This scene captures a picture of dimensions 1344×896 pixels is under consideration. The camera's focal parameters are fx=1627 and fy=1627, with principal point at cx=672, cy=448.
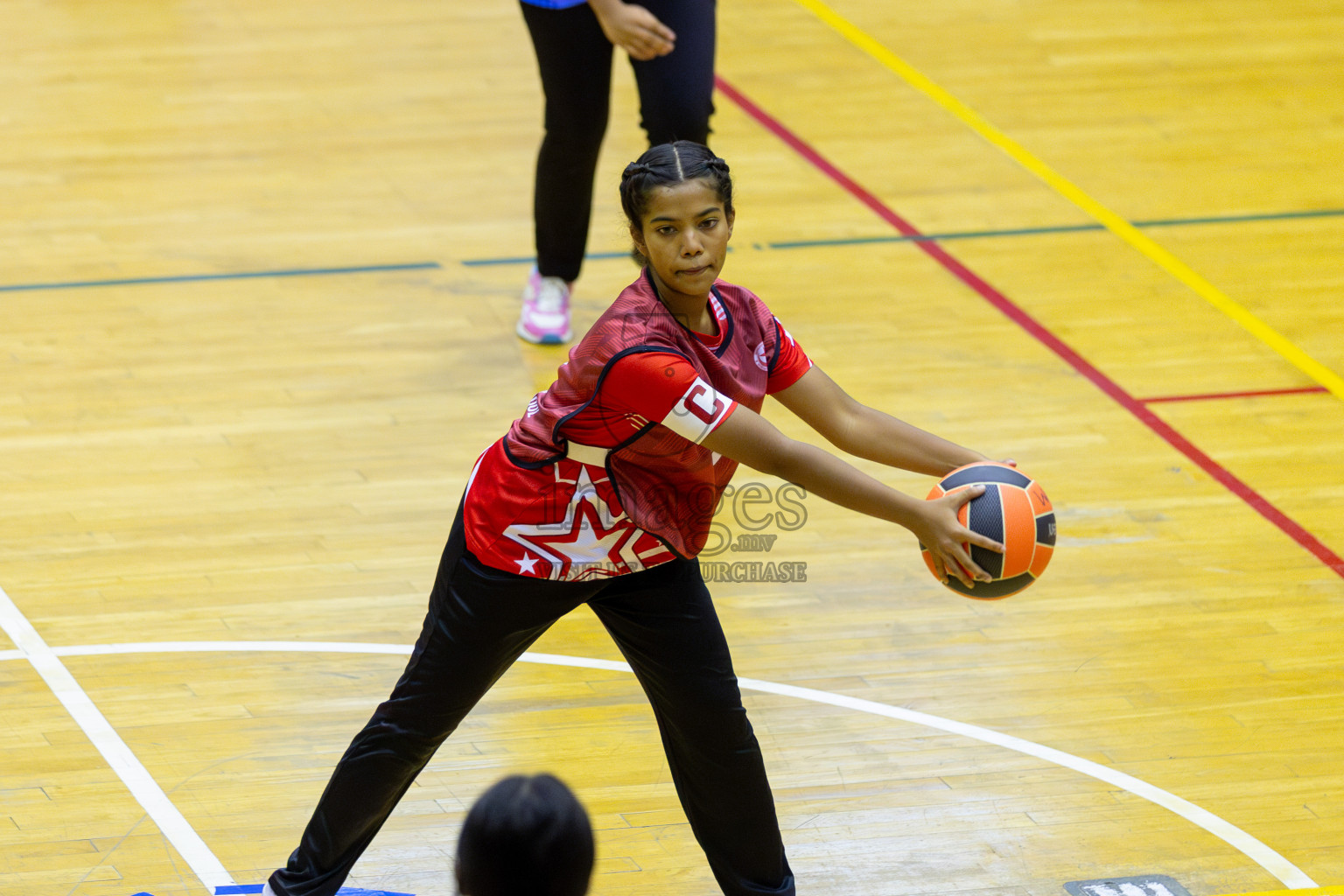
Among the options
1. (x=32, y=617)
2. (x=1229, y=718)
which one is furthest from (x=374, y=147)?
(x=1229, y=718)

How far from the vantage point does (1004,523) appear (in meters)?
2.68

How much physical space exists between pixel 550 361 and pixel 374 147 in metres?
2.09

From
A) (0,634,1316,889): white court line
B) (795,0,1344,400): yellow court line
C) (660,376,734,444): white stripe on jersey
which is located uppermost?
(660,376,734,444): white stripe on jersey

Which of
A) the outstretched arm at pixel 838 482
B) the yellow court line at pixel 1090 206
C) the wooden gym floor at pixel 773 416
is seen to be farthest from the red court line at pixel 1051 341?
the outstretched arm at pixel 838 482

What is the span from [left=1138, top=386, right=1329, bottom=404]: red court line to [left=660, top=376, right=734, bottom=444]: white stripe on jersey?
9.84 feet

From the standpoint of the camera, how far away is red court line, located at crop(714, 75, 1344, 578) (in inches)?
179

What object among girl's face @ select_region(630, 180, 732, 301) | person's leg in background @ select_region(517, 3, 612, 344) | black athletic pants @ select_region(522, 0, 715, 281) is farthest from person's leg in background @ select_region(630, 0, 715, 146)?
girl's face @ select_region(630, 180, 732, 301)

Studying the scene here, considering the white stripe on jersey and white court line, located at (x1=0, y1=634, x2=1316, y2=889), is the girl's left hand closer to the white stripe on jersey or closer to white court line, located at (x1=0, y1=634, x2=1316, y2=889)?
white court line, located at (x1=0, y1=634, x2=1316, y2=889)

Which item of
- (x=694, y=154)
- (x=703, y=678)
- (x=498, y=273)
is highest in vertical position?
(x=694, y=154)

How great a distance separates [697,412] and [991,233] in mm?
4063

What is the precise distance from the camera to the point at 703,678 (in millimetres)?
2736

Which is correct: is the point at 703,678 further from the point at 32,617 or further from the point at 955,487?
the point at 32,617

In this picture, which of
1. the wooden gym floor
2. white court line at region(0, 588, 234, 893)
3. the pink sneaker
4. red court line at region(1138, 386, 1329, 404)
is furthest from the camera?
the pink sneaker

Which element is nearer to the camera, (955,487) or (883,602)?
(955,487)
